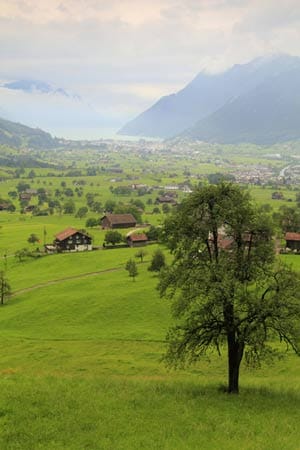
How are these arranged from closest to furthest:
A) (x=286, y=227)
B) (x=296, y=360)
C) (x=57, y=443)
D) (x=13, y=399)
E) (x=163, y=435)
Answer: (x=57, y=443) → (x=163, y=435) → (x=13, y=399) → (x=296, y=360) → (x=286, y=227)

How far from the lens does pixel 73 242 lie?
428 feet

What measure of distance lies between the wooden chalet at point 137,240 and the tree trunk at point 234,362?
9590 centimetres

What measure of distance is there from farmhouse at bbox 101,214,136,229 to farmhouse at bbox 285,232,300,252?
72.4 meters

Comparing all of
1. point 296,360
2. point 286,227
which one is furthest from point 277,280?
point 286,227

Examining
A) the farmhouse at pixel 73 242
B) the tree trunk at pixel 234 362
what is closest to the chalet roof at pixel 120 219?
the farmhouse at pixel 73 242

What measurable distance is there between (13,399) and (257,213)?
18722 millimetres

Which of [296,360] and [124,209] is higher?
[124,209]

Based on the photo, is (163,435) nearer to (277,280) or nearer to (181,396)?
(181,396)

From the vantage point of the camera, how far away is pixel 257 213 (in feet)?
92.8

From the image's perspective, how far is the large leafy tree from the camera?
27672 mm

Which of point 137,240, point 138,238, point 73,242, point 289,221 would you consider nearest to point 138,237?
point 138,238

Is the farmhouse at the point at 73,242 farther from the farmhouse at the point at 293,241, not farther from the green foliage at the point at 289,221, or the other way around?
the farmhouse at the point at 293,241

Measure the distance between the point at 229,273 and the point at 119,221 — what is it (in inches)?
5338

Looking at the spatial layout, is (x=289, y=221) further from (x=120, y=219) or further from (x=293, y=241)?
(x=120, y=219)
